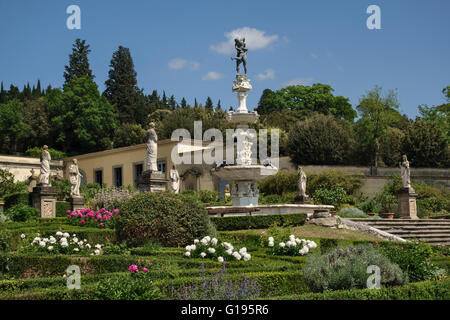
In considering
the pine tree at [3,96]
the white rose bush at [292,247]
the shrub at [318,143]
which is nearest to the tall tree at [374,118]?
the shrub at [318,143]

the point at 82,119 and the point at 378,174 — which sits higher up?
the point at 82,119

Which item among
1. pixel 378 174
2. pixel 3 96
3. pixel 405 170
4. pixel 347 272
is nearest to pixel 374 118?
pixel 378 174

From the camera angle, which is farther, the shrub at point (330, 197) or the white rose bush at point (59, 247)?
the shrub at point (330, 197)

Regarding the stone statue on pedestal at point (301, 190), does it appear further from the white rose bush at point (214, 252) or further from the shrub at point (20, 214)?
the white rose bush at point (214, 252)

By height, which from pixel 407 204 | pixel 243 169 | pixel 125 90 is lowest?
pixel 407 204

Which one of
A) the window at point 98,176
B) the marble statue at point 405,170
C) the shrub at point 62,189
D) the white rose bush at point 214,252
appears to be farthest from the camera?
the window at point 98,176

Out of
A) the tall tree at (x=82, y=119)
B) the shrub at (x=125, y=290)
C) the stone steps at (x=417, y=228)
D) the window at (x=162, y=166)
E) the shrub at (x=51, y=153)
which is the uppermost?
the tall tree at (x=82, y=119)

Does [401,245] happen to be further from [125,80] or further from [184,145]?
[125,80]

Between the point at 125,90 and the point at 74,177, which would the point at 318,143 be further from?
the point at 125,90

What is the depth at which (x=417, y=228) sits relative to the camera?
21.0m

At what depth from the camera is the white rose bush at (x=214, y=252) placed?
9927 mm

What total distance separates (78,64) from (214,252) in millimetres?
53117

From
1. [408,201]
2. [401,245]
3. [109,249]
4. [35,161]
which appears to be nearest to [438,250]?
[401,245]

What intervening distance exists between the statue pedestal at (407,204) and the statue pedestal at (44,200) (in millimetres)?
16341
